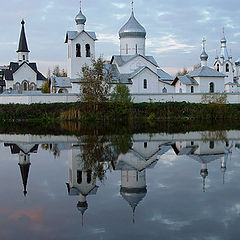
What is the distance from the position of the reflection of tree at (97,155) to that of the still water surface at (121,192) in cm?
3

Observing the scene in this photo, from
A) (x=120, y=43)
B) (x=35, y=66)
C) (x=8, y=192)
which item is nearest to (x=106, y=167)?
(x=8, y=192)

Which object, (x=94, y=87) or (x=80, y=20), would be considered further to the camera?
(x=80, y=20)

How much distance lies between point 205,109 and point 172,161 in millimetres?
21411

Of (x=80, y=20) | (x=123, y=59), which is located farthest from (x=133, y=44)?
(x=80, y=20)

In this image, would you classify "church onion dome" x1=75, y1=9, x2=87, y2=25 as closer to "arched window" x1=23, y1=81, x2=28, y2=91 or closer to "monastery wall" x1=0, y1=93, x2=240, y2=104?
"monastery wall" x1=0, y1=93, x2=240, y2=104

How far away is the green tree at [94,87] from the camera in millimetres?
29875

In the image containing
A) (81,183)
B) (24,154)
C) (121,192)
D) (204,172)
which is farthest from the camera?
(24,154)

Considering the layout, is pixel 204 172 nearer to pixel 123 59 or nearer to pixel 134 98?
pixel 134 98

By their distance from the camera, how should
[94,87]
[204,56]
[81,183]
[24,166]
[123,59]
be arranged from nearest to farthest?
1. [81,183]
2. [24,166]
3. [94,87]
4. [123,59]
5. [204,56]

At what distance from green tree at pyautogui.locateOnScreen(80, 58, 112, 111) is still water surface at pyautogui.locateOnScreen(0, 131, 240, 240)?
1628 cm

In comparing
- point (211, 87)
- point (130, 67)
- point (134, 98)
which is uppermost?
point (130, 67)

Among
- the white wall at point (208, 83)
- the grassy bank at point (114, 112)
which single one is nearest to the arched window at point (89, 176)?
the grassy bank at point (114, 112)

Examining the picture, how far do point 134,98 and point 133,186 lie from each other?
24964 millimetres

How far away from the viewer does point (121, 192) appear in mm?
7562
